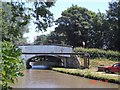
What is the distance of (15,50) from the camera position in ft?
10.0

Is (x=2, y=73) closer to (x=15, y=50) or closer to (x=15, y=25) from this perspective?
(x=15, y=50)

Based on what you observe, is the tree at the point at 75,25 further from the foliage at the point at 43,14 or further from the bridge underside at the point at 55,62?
the foliage at the point at 43,14

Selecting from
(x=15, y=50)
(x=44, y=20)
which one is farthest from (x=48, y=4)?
(x=15, y=50)

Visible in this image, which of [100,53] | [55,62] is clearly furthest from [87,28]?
[55,62]

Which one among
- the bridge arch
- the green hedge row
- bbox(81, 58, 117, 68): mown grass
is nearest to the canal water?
bbox(81, 58, 117, 68): mown grass

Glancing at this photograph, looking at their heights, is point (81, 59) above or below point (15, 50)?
below

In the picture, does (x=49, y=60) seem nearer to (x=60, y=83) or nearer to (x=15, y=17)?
(x=60, y=83)

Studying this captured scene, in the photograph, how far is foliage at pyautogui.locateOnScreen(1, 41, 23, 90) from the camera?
2.84 m

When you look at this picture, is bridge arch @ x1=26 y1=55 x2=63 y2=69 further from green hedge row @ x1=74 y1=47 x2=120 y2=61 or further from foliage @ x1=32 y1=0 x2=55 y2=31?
foliage @ x1=32 y1=0 x2=55 y2=31

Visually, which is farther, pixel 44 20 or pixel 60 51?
pixel 60 51

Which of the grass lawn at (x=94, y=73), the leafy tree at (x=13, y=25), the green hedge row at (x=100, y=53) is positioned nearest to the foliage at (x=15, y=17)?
the leafy tree at (x=13, y=25)

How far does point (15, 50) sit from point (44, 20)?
1.39 metres

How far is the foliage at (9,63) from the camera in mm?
2836

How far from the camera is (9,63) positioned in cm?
290
